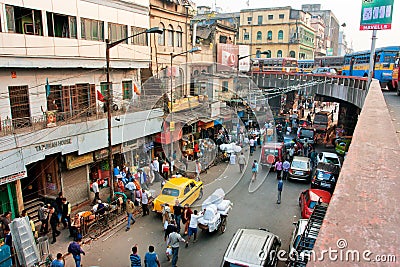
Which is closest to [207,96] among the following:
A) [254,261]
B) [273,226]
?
[273,226]

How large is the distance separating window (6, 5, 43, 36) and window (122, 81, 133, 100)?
627cm

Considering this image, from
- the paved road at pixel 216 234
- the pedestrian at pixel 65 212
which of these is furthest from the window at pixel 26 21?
the paved road at pixel 216 234

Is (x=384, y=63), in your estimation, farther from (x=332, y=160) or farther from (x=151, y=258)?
(x=151, y=258)

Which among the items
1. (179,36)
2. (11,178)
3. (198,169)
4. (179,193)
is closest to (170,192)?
(179,193)

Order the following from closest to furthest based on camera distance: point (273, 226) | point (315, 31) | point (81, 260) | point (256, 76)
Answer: point (81, 260)
point (273, 226)
point (256, 76)
point (315, 31)

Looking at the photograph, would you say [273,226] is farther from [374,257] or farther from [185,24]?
[185,24]

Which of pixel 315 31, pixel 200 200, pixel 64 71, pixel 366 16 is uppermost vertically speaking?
pixel 315 31

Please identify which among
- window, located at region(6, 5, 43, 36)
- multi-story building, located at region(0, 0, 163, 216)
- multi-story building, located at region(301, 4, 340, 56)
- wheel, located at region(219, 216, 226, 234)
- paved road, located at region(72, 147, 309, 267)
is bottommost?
paved road, located at region(72, 147, 309, 267)

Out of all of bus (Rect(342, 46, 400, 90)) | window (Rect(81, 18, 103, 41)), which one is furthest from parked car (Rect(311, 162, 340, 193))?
window (Rect(81, 18, 103, 41))

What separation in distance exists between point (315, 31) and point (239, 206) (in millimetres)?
73911

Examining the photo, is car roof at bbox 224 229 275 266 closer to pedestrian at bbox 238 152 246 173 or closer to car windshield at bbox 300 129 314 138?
pedestrian at bbox 238 152 246 173

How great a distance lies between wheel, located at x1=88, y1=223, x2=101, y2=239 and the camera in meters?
12.1

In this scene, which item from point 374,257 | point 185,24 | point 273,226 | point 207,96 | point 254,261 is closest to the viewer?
point 374,257

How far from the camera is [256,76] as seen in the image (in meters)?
39.4
